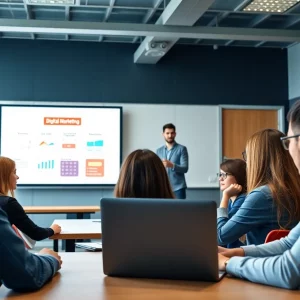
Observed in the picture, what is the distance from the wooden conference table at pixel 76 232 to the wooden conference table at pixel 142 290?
49.8 inches

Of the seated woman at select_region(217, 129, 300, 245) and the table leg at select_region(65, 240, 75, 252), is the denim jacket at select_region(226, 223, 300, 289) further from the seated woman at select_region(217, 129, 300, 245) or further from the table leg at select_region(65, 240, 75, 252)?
the table leg at select_region(65, 240, 75, 252)

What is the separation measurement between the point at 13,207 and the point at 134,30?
11.2ft

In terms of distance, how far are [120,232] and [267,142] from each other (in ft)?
2.92

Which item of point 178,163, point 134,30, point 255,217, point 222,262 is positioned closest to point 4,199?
point 255,217

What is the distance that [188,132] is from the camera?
7.10 meters

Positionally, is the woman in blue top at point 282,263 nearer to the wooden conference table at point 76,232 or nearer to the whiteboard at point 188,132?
the wooden conference table at point 76,232

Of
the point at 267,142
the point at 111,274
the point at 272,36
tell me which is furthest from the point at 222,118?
the point at 111,274

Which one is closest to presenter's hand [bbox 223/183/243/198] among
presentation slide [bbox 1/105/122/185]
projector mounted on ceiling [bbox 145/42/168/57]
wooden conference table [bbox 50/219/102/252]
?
wooden conference table [bbox 50/219/102/252]

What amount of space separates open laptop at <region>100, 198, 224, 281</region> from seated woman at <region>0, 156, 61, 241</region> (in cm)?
150

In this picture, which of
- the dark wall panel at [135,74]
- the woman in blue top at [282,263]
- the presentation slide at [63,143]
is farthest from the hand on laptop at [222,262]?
the dark wall panel at [135,74]

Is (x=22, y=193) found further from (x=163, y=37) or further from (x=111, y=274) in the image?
(x=111, y=274)

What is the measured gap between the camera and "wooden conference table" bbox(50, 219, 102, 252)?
281 centimetres

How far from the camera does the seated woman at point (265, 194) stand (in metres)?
1.84

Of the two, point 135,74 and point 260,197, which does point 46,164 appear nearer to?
point 135,74
